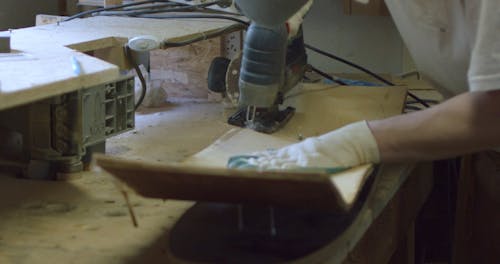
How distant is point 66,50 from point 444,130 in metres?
0.76

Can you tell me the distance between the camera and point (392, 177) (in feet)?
5.15

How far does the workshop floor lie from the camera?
4.29 ft

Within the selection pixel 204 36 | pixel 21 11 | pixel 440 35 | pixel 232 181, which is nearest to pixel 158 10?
pixel 204 36

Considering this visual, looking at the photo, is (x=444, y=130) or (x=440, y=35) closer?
(x=444, y=130)

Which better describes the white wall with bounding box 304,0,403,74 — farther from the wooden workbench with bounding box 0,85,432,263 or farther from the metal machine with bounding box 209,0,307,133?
the metal machine with bounding box 209,0,307,133

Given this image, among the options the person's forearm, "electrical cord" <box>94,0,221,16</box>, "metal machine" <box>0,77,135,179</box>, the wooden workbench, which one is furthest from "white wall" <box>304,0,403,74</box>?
the person's forearm

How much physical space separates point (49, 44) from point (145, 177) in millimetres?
700

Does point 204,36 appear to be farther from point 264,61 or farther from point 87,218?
point 87,218

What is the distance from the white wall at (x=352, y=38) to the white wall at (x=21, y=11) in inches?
38.0

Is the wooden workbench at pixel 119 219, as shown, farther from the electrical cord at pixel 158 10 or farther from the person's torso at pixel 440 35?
the electrical cord at pixel 158 10

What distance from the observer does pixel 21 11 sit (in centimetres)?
286

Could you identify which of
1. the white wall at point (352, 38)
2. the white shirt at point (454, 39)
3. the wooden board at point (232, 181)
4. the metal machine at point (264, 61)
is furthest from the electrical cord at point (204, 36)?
the white wall at point (352, 38)

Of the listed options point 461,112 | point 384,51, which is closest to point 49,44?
point 461,112

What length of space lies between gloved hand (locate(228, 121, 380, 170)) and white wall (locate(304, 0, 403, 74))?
1.38 m
